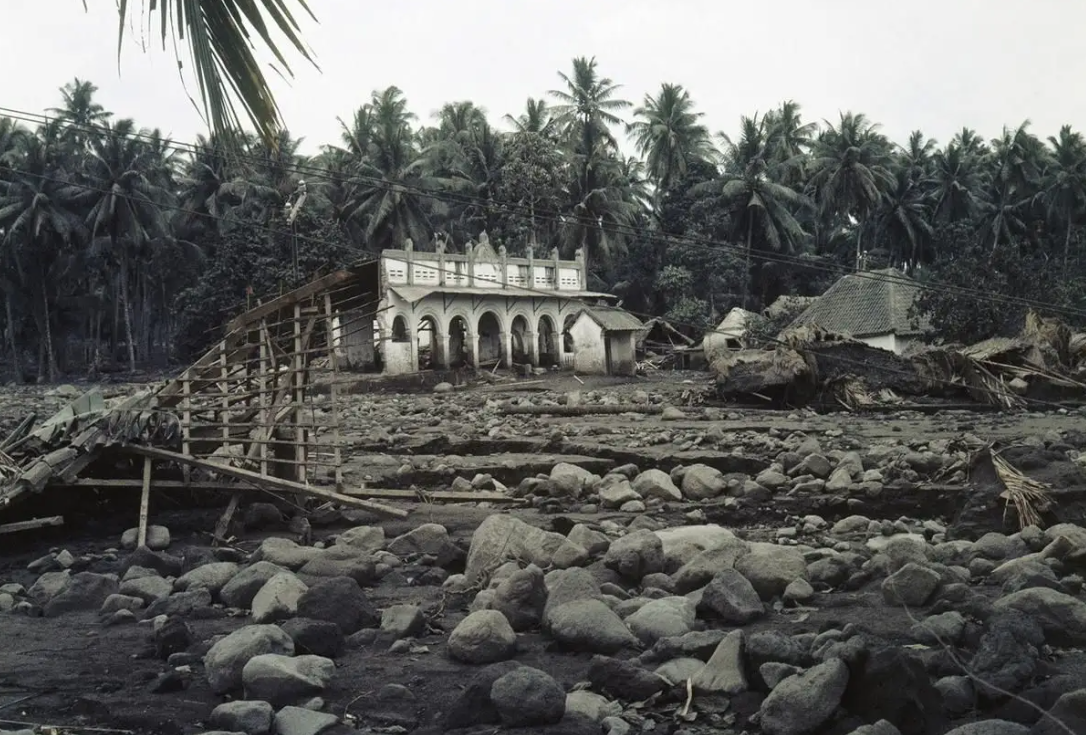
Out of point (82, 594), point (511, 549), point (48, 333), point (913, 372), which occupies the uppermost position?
point (48, 333)

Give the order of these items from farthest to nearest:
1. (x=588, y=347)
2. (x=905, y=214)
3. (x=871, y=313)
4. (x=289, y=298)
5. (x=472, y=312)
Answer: (x=905, y=214), (x=588, y=347), (x=472, y=312), (x=871, y=313), (x=289, y=298)

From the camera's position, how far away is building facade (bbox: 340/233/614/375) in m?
34.7

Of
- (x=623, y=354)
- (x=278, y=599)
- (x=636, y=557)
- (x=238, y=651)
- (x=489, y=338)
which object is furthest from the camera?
(x=489, y=338)

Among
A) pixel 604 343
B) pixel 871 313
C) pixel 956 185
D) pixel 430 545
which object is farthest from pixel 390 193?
pixel 430 545

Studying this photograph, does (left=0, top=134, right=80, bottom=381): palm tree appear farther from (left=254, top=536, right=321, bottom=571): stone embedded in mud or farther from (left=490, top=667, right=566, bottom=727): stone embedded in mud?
(left=490, top=667, right=566, bottom=727): stone embedded in mud

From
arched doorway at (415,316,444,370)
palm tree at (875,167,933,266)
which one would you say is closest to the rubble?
arched doorway at (415,316,444,370)

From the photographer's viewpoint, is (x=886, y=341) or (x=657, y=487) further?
(x=886, y=341)

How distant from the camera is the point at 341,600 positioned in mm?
6945

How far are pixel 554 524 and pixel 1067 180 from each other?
44990 millimetres

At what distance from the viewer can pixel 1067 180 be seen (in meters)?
46.8

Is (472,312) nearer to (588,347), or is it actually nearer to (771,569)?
(588,347)

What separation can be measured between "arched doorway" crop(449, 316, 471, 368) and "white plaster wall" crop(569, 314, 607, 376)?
4192 mm

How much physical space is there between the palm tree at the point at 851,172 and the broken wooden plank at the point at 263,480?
4232 cm

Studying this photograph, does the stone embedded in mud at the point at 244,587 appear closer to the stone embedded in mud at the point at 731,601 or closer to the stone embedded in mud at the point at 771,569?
the stone embedded in mud at the point at 731,601
